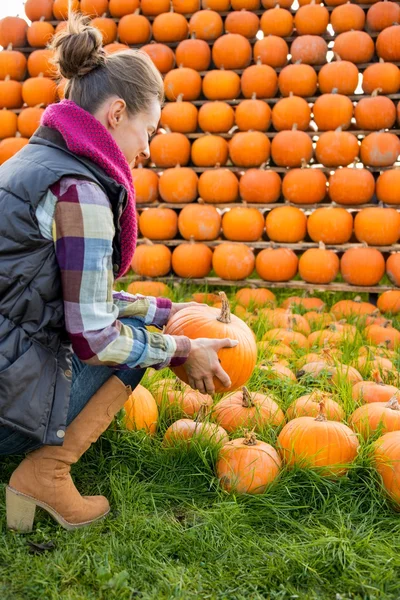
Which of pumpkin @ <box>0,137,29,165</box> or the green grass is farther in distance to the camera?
pumpkin @ <box>0,137,29,165</box>

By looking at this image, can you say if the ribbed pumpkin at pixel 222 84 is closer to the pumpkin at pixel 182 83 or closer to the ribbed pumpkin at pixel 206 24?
the pumpkin at pixel 182 83

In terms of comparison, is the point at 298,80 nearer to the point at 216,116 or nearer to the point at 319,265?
the point at 216,116

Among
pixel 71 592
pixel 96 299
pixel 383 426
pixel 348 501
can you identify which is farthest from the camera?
pixel 383 426

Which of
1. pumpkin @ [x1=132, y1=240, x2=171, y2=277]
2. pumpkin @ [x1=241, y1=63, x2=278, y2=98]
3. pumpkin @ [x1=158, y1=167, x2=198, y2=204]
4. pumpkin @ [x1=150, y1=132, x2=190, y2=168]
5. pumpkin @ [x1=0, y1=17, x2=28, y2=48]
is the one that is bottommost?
pumpkin @ [x1=132, y1=240, x2=171, y2=277]

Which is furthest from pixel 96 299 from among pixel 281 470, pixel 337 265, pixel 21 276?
pixel 337 265

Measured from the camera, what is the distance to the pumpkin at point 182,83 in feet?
16.6

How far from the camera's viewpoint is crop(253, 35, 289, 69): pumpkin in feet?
16.4

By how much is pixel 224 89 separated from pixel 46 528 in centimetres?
396

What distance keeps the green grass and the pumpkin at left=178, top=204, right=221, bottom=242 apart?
2.73 meters

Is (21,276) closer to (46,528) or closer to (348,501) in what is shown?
(46,528)

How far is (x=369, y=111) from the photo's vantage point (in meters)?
4.68

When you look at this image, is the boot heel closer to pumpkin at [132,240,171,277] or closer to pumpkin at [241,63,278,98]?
pumpkin at [132,240,171,277]

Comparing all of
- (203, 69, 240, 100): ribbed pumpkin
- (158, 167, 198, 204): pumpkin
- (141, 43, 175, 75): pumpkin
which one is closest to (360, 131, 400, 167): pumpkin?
(203, 69, 240, 100): ribbed pumpkin

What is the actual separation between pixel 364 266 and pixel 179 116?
184 cm
